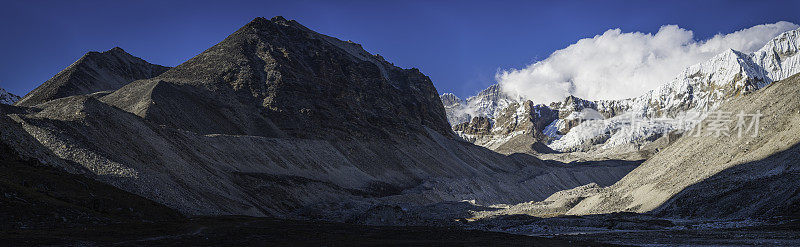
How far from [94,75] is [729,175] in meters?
135

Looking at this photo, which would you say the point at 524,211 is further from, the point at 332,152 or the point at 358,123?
the point at 358,123

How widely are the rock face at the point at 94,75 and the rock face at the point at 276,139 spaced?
21.2 metres

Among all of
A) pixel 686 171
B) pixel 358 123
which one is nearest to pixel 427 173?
pixel 358 123

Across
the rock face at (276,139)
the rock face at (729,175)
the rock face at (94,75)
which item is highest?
the rock face at (94,75)

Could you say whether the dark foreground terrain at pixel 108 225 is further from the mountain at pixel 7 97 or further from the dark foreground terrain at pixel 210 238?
the mountain at pixel 7 97

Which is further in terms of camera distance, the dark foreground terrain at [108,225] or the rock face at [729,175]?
the rock face at [729,175]

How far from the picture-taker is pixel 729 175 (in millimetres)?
46406

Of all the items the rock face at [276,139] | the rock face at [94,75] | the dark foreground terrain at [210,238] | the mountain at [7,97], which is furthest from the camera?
the rock face at [94,75]

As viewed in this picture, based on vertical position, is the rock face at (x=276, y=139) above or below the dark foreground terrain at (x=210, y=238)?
above

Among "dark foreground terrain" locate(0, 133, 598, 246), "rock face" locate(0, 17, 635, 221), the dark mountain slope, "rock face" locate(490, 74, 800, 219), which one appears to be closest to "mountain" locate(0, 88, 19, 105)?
"rock face" locate(0, 17, 635, 221)

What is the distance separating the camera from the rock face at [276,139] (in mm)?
48781

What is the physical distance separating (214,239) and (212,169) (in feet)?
118

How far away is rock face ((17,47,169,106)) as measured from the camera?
11338cm

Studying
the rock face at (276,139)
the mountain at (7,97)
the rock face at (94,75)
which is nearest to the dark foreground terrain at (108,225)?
the rock face at (276,139)
